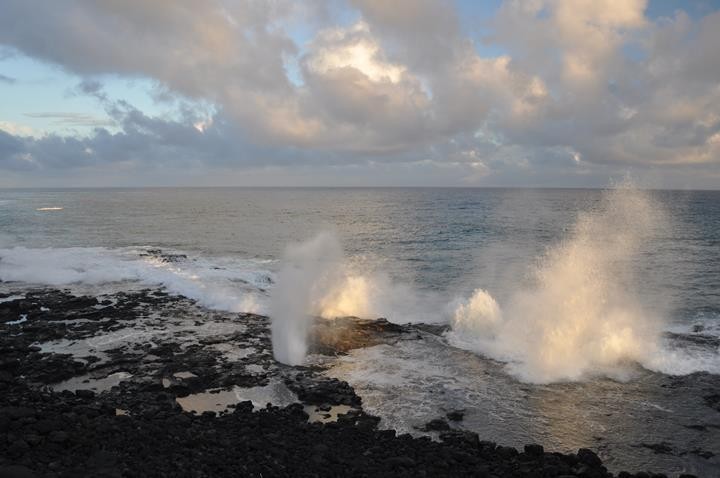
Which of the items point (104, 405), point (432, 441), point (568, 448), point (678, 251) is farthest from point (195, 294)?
point (678, 251)

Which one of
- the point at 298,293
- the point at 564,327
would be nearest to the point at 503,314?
the point at 564,327

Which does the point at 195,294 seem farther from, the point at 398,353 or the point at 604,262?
the point at 604,262

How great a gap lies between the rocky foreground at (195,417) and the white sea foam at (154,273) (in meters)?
5.82

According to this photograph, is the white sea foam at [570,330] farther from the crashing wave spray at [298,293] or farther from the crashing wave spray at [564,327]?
the crashing wave spray at [298,293]

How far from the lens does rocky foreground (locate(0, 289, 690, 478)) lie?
1073cm

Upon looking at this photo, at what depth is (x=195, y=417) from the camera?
13352 mm

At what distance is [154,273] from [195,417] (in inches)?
925

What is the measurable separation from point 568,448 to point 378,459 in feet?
16.8

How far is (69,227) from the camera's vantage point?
2638 inches

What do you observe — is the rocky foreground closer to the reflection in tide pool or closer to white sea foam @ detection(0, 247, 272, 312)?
the reflection in tide pool

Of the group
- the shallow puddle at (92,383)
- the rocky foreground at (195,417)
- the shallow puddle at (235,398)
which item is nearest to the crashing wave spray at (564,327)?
the rocky foreground at (195,417)

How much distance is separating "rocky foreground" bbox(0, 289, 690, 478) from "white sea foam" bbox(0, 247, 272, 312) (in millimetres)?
5815

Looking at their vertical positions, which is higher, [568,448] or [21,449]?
[21,449]

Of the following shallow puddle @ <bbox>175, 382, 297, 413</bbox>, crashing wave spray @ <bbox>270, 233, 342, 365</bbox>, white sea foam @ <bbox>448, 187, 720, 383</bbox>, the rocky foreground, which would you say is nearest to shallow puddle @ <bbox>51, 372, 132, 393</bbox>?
the rocky foreground
